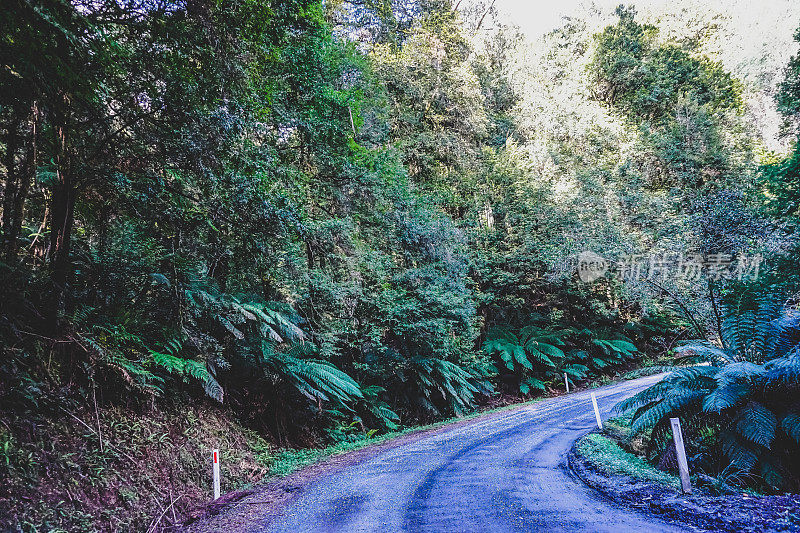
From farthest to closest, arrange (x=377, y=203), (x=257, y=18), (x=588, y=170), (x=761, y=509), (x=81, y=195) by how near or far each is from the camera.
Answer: (x=588, y=170) < (x=377, y=203) < (x=257, y=18) < (x=81, y=195) < (x=761, y=509)

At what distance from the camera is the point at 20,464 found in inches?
163

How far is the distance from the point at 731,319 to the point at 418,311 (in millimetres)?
8078

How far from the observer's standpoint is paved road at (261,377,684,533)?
A: 400cm

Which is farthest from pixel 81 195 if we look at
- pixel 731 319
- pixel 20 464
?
pixel 731 319

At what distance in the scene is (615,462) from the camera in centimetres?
593

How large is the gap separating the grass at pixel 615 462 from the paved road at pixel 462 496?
1.38ft

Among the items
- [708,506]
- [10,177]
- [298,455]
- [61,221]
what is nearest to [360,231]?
[298,455]

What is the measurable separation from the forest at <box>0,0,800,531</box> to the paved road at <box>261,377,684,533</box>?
1910mm

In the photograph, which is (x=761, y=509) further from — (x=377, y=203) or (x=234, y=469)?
(x=377, y=203)

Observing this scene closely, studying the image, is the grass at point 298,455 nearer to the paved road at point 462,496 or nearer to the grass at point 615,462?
the paved road at point 462,496

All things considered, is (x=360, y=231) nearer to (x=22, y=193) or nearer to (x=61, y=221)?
(x=61, y=221)

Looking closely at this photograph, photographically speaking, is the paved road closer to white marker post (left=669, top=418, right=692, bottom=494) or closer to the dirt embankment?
the dirt embankment

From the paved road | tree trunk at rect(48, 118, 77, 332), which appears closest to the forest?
tree trunk at rect(48, 118, 77, 332)

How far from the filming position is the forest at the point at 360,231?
17.5 feet
